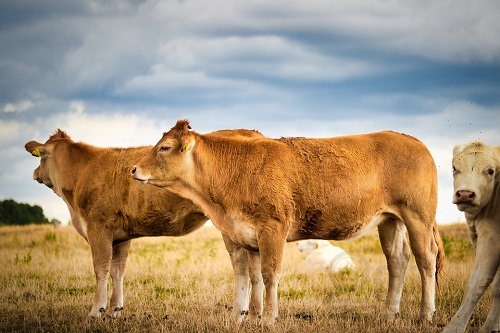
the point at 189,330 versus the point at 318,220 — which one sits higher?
the point at 318,220

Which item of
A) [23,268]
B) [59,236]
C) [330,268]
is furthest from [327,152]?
[59,236]

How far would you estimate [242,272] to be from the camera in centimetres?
1096

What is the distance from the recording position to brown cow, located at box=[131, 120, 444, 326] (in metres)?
9.82

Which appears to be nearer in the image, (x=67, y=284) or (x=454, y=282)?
(x=454, y=282)

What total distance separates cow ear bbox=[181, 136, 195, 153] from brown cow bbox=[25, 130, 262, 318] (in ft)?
4.26

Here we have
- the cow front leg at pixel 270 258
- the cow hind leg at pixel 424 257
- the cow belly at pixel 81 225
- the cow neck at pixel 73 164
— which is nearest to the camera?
the cow front leg at pixel 270 258

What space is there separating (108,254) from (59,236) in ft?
54.6

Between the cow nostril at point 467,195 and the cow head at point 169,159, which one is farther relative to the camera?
the cow head at point 169,159

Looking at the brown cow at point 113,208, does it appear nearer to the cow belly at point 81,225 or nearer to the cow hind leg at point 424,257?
the cow belly at point 81,225

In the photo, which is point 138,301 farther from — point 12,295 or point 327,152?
point 327,152

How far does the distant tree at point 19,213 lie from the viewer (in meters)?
50.5

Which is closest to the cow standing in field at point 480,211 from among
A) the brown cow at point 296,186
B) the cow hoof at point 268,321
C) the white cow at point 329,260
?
the brown cow at point 296,186

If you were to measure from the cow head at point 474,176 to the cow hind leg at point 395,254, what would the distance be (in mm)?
2150

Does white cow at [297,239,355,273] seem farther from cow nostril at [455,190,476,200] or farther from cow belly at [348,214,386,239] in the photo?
cow nostril at [455,190,476,200]
